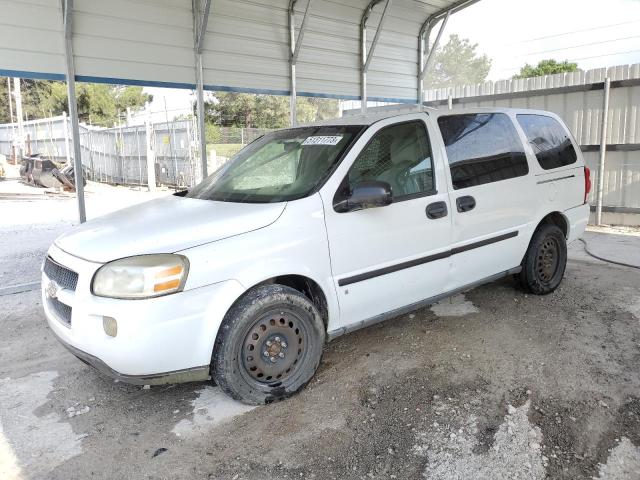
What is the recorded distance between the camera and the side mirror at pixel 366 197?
3.40 metres

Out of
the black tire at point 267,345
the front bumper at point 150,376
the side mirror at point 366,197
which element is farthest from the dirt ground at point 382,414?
the side mirror at point 366,197

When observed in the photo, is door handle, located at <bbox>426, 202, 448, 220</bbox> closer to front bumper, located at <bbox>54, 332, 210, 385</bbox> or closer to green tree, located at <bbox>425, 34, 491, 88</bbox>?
front bumper, located at <bbox>54, 332, 210, 385</bbox>

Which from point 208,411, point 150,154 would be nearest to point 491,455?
point 208,411

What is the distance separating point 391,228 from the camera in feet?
12.1

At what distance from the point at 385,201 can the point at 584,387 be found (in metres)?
1.79

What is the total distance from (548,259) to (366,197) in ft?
8.97

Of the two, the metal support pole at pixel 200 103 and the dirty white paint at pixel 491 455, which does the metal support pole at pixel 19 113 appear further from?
the dirty white paint at pixel 491 455

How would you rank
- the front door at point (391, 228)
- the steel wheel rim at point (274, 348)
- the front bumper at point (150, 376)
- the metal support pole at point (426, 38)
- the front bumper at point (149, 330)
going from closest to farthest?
the front bumper at point (149, 330) → the front bumper at point (150, 376) → the steel wheel rim at point (274, 348) → the front door at point (391, 228) → the metal support pole at point (426, 38)

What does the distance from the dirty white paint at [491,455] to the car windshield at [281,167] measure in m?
1.72

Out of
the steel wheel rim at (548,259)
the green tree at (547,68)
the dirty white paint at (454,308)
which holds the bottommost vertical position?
the dirty white paint at (454,308)

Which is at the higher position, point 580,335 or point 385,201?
point 385,201

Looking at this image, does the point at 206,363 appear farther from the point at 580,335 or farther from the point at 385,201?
the point at 580,335

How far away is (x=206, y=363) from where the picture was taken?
304cm

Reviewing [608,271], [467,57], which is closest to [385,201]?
[608,271]
